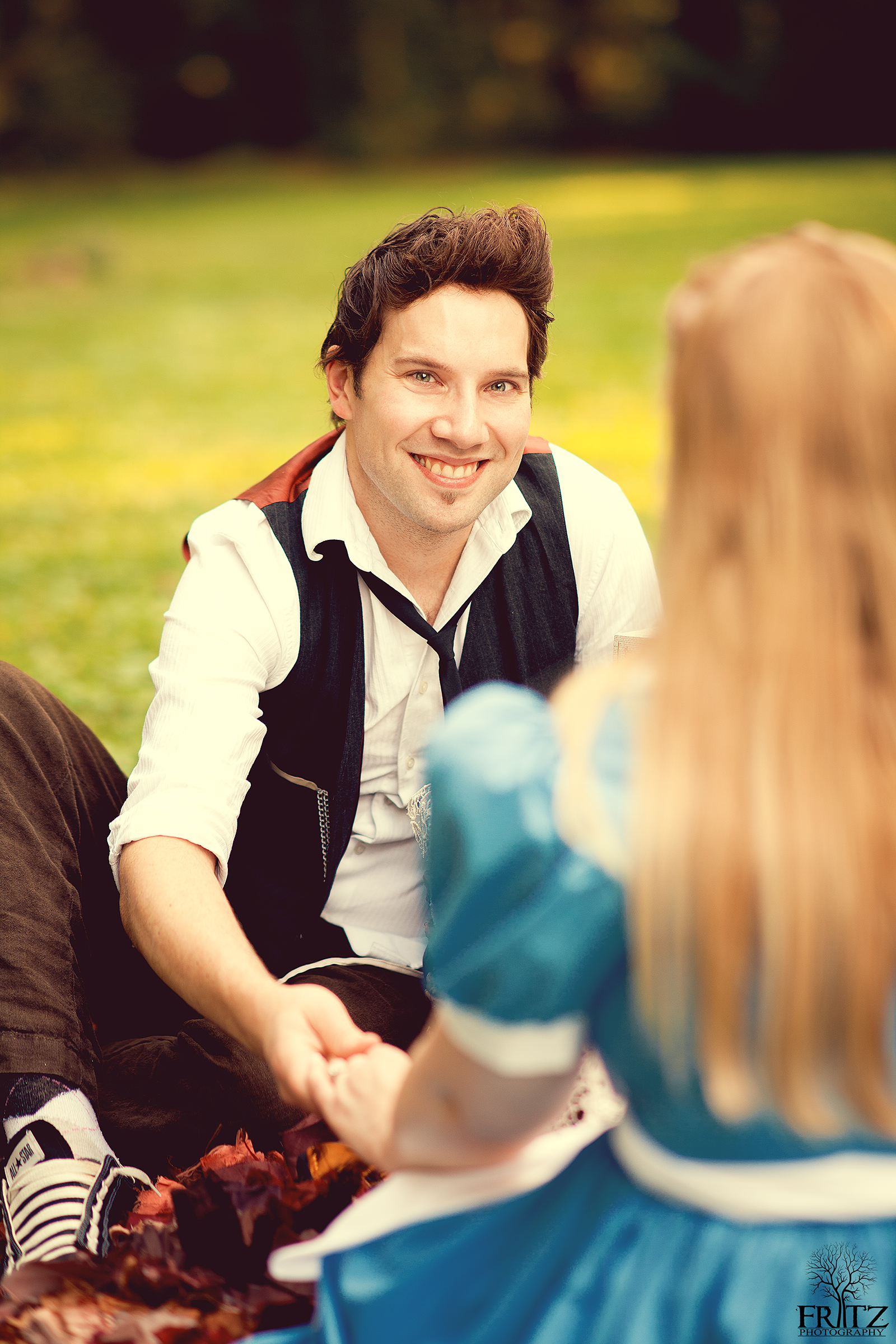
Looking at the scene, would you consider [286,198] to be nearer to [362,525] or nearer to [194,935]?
[362,525]

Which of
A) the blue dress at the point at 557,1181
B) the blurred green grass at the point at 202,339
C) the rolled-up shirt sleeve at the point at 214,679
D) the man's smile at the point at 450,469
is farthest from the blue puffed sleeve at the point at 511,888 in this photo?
the man's smile at the point at 450,469

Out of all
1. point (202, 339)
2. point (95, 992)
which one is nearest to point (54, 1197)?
point (95, 992)

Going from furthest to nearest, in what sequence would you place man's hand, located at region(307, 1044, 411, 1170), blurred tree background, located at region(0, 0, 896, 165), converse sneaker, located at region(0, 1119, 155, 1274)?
blurred tree background, located at region(0, 0, 896, 165)
converse sneaker, located at region(0, 1119, 155, 1274)
man's hand, located at region(307, 1044, 411, 1170)

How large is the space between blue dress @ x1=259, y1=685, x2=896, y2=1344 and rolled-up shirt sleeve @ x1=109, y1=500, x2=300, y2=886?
965 millimetres

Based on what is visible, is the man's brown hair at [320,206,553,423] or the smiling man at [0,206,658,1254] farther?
the man's brown hair at [320,206,553,423]

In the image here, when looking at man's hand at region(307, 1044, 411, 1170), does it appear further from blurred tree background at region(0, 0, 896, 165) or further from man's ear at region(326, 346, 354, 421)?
blurred tree background at region(0, 0, 896, 165)

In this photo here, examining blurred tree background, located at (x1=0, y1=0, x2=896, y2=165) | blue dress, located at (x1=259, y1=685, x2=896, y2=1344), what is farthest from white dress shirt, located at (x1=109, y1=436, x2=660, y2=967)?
blurred tree background, located at (x1=0, y1=0, x2=896, y2=165)

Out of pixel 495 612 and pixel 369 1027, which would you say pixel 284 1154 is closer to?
pixel 369 1027

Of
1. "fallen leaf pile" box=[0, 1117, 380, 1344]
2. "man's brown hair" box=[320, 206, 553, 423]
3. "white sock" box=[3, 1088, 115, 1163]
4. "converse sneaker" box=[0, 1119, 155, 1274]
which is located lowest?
"converse sneaker" box=[0, 1119, 155, 1274]

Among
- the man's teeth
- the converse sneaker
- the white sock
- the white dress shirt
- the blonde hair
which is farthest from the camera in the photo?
the man's teeth

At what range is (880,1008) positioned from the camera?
3.64ft

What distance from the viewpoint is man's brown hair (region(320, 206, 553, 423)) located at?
2.52 metres

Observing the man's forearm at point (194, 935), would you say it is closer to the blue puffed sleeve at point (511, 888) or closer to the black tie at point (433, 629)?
the black tie at point (433, 629)

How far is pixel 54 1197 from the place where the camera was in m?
2.05
